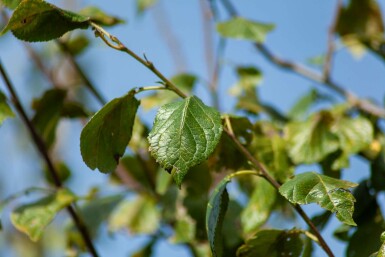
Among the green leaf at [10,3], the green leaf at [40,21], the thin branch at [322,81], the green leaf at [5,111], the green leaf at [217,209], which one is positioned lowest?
the thin branch at [322,81]

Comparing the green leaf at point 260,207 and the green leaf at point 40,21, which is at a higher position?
the green leaf at point 40,21

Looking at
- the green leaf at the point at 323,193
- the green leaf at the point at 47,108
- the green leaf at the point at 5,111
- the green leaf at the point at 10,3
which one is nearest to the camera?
the green leaf at the point at 323,193

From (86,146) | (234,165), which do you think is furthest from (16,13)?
(234,165)

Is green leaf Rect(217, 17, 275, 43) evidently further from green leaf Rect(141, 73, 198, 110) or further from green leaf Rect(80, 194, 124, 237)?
green leaf Rect(80, 194, 124, 237)

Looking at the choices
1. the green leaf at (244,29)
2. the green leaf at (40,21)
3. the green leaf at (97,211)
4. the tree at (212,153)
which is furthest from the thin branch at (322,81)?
the green leaf at (40,21)

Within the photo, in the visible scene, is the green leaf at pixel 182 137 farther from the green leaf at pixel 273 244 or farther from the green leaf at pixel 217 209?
the green leaf at pixel 273 244

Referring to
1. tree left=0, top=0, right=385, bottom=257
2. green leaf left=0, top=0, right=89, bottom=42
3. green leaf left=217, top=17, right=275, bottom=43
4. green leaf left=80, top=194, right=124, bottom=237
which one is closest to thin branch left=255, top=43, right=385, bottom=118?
tree left=0, top=0, right=385, bottom=257
